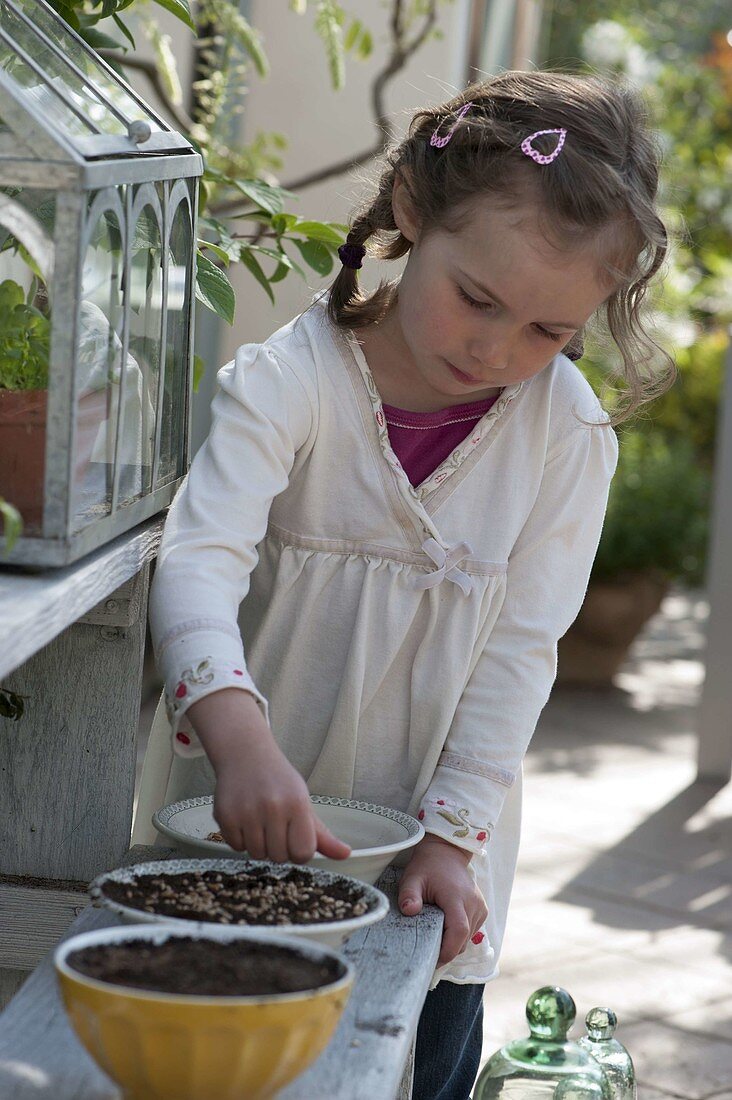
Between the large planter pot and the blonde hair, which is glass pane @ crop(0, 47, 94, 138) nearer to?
the blonde hair

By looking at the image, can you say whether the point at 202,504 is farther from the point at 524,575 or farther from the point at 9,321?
the point at 524,575

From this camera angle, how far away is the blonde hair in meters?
1.54

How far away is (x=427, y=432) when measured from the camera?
1711 millimetres

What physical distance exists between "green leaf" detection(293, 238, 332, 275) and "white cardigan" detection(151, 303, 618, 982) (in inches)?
9.5

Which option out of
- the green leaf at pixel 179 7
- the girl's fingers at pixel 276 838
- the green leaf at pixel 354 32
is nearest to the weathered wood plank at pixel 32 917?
the girl's fingers at pixel 276 838

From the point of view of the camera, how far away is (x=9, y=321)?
1.20 meters

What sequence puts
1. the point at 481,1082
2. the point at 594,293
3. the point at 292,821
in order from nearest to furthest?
the point at 292,821 → the point at 594,293 → the point at 481,1082

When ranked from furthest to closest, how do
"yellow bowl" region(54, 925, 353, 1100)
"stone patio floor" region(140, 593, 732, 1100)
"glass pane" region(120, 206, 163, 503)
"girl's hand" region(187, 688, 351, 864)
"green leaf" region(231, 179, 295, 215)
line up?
"stone patio floor" region(140, 593, 732, 1100)
"green leaf" region(231, 179, 295, 215)
"glass pane" region(120, 206, 163, 503)
"girl's hand" region(187, 688, 351, 864)
"yellow bowl" region(54, 925, 353, 1100)

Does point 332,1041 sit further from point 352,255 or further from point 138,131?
point 352,255

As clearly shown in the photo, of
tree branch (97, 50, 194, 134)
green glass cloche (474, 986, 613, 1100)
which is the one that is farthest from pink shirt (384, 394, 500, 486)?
tree branch (97, 50, 194, 134)

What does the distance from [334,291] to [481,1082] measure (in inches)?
41.2

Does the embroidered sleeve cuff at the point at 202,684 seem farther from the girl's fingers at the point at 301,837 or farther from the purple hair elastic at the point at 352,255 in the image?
the purple hair elastic at the point at 352,255

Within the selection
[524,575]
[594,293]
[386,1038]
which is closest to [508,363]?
[594,293]

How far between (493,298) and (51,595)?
0.69 meters
